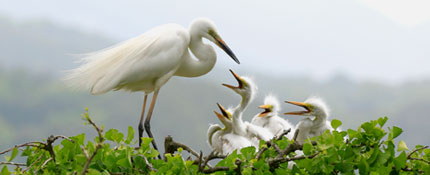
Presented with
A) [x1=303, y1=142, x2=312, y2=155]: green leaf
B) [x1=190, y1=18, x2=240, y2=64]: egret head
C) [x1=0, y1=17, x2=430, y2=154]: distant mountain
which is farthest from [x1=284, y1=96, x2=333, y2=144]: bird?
[x1=0, y1=17, x2=430, y2=154]: distant mountain

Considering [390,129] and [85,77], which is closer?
[390,129]

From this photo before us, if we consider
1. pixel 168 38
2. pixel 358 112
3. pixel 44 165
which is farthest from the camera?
pixel 358 112

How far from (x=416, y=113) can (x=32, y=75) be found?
34.5m

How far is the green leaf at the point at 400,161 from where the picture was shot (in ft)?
6.09

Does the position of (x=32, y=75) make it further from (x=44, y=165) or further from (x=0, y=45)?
(x=44, y=165)

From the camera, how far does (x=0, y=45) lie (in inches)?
2761

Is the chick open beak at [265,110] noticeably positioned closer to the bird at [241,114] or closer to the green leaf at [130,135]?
the bird at [241,114]

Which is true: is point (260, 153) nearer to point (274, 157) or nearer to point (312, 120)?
point (274, 157)

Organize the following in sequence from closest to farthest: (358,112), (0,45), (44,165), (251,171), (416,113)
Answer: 1. (251,171)
2. (44,165)
3. (416,113)
4. (358,112)
5. (0,45)

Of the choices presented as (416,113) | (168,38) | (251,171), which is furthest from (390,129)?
(416,113)

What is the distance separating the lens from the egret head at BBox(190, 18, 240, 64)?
3.99m

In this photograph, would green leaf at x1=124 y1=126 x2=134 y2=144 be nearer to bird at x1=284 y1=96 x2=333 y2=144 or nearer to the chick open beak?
bird at x1=284 y1=96 x2=333 y2=144

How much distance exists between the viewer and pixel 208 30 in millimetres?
4004

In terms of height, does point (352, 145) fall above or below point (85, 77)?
below
